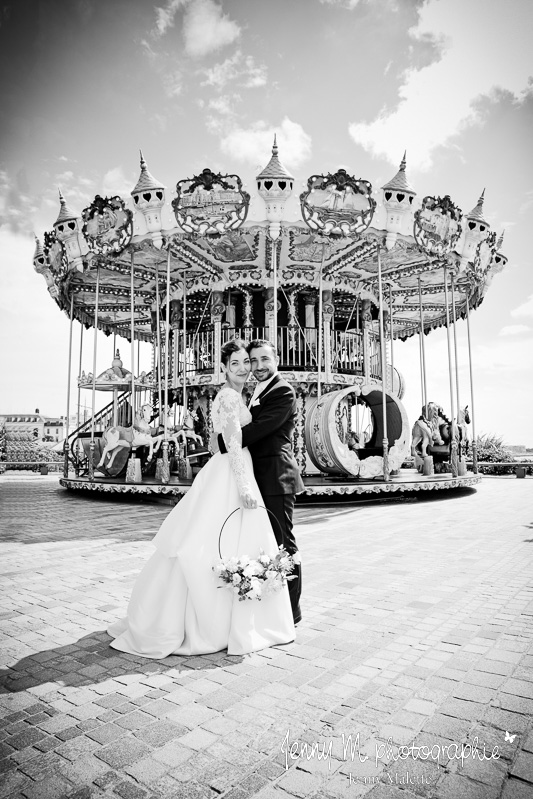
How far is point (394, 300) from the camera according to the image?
20.9m

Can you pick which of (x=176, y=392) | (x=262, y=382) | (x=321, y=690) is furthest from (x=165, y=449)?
(x=321, y=690)

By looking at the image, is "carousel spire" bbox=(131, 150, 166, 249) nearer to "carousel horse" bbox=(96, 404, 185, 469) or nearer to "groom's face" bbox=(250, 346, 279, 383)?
"carousel horse" bbox=(96, 404, 185, 469)

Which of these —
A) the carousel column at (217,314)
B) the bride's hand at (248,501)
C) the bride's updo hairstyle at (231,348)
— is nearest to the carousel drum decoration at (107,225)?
the carousel column at (217,314)

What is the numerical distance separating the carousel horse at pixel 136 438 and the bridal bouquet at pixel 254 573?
10509mm

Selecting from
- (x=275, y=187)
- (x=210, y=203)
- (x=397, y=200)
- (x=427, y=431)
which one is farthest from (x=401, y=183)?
(x=427, y=431)

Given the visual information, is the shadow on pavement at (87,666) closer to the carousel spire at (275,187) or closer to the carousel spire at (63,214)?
the carousel spire at (275,187)

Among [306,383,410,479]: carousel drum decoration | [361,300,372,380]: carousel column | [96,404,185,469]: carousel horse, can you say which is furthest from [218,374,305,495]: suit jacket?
[361,300,372,380]: carousel column

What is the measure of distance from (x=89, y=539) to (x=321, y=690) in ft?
17.6

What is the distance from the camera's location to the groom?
3.61 metres

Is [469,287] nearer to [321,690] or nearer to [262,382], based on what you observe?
[262,382]

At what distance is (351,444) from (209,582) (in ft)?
37.0

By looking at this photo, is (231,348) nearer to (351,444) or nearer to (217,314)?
(351,444)

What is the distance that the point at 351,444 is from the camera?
1435cm

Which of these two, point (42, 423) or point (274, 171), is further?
point (42, 423)
